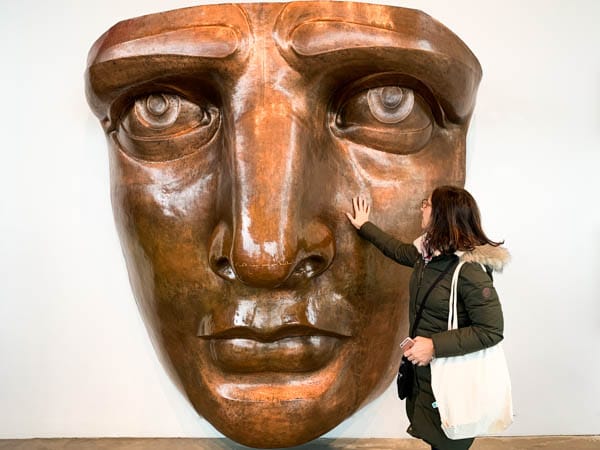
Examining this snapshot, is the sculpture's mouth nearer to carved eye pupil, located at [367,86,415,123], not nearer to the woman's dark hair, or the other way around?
the woman's dark hair

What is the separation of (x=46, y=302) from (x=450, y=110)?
1376 mm

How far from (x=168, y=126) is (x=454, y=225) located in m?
0.66

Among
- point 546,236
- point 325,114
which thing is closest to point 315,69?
point 325,114

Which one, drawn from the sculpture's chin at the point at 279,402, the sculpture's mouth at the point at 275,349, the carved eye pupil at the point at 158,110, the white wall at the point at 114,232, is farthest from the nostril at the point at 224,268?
the white wall at the point at 114,232

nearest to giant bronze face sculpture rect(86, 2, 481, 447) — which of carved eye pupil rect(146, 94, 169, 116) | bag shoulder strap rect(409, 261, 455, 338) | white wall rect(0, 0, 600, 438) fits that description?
carved eye pupil rect(146, 94, 169, 116)

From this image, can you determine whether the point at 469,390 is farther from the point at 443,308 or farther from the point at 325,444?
the point at 325,444

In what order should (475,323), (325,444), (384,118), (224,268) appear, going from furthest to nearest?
(325,444) < (384,118) < (224,268) < (475,323)

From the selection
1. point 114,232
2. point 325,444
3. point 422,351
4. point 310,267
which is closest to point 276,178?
point 310,267

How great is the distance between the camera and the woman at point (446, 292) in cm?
97

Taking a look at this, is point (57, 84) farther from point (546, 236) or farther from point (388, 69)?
point (546, 236)

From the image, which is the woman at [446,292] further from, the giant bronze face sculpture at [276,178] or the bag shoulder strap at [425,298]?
the giant bronze face sculpture at [276,178]

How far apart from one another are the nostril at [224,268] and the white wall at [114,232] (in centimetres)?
76

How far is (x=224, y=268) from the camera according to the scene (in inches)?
42.4

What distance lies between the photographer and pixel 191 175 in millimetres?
1162
